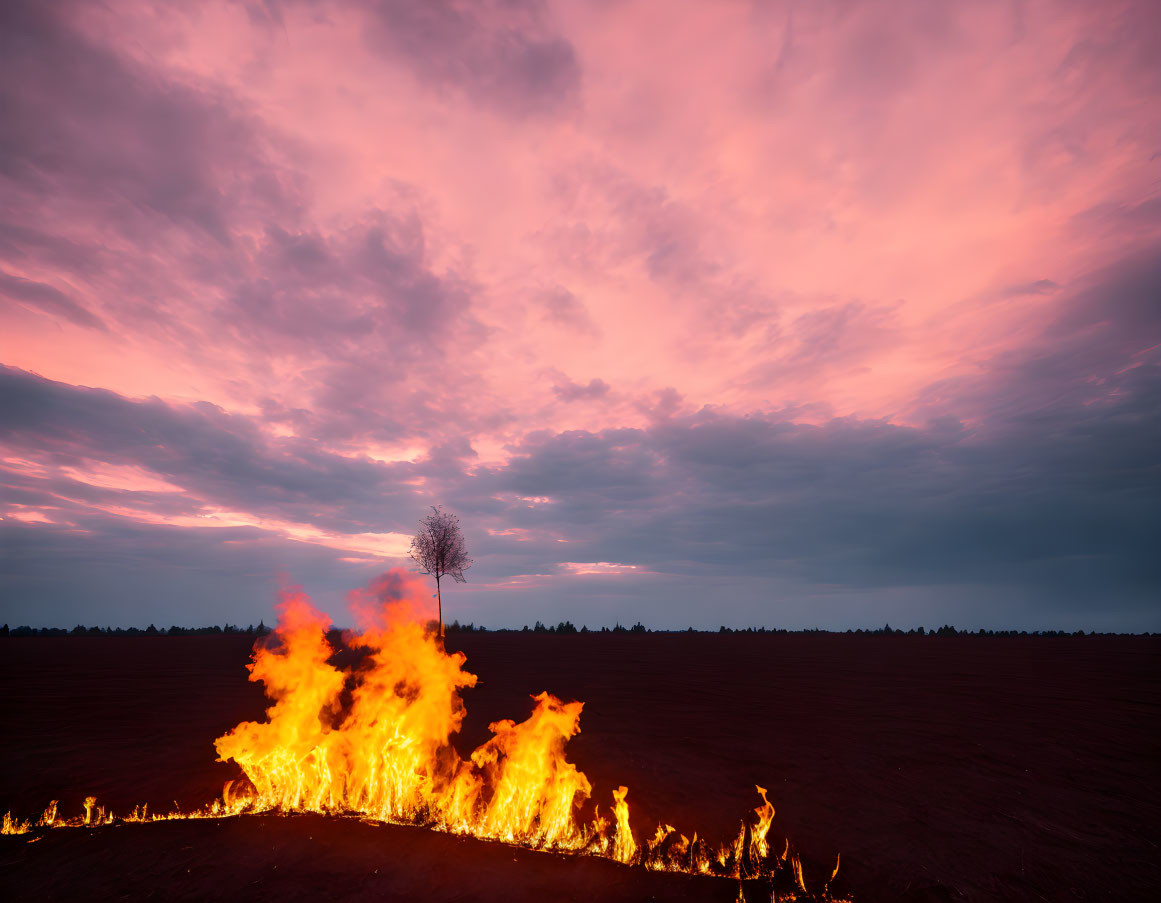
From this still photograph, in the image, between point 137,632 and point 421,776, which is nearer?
point 421,776

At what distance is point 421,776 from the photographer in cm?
1109

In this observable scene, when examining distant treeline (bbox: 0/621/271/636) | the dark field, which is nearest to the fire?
the dark field

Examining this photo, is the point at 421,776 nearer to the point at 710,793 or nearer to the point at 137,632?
the point at 710,793

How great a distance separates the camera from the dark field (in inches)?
316

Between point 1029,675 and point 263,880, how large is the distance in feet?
94.7

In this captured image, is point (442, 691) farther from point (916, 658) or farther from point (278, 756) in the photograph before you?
point (916, 658)

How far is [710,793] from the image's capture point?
35.5 ft

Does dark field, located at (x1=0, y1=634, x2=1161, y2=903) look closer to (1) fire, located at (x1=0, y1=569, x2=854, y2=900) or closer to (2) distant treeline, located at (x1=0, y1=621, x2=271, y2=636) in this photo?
(1) fire, located at (x1=0, y1=569, x2=854, y2=900)

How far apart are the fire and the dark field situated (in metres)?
0.42

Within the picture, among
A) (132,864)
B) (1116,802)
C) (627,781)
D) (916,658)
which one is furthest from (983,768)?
(916,658)

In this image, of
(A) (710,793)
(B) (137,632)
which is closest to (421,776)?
(A) (710,793)

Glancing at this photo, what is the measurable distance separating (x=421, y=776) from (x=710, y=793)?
18.6ft

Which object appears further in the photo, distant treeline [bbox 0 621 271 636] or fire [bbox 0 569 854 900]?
distant treeline [bbox 0 621 271 636]

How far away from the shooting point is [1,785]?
10.9 m
